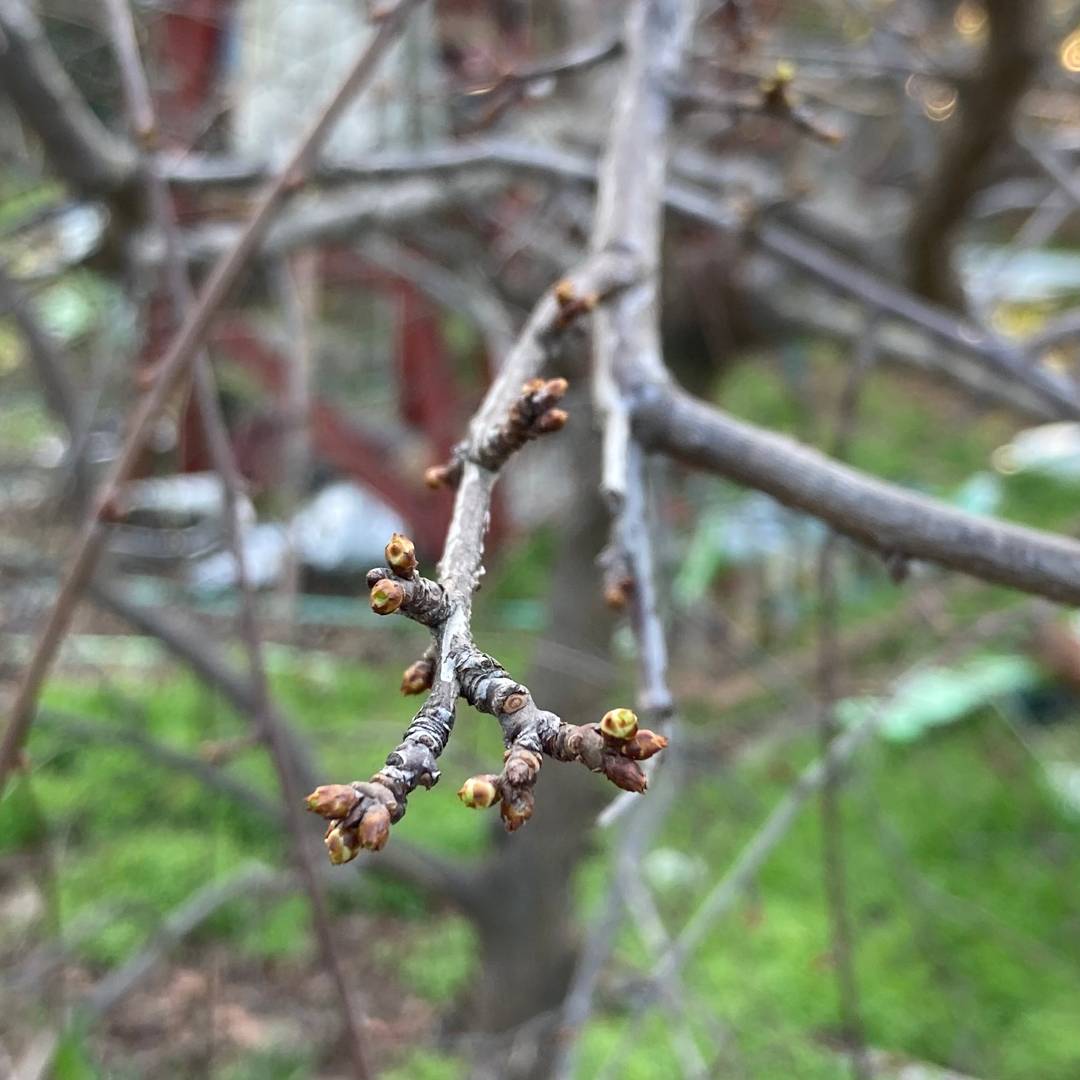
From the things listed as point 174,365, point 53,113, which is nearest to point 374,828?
point 174,365

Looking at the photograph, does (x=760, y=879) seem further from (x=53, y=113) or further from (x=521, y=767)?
(x=521, y=767)

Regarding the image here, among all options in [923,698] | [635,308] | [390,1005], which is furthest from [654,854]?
[635,308]

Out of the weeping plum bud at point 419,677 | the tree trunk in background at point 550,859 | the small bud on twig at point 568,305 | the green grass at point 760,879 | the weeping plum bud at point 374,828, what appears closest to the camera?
the weeping plum bud at point 374,828

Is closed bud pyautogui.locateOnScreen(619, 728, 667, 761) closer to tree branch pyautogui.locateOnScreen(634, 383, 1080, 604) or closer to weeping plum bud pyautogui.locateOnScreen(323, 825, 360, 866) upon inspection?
weeping plum bud pyautogui.locateOnScreen(323, 825, 360, 866)

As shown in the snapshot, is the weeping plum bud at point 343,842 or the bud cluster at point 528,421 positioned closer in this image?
the weeping plum bud at point 343,842

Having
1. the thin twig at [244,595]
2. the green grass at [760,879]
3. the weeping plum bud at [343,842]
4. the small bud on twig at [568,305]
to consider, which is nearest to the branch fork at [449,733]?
the weeping plum bud at [343,842]

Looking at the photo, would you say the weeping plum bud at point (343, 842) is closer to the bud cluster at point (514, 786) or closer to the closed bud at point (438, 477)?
the bud cluster at point (514, 786)

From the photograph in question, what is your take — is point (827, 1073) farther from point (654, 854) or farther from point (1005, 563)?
point (1005, 563)
